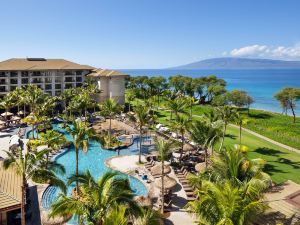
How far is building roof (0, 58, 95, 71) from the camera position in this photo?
232 ft

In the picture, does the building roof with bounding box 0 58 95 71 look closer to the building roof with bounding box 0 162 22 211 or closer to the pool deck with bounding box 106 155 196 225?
the pool deck with bounding box 106 155 196 225

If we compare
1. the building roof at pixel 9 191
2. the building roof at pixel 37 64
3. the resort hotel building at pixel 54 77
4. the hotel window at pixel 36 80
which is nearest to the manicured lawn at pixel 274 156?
the building roof at pixel 9 191

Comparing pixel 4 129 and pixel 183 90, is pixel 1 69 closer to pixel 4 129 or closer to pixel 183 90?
pixel 4 129

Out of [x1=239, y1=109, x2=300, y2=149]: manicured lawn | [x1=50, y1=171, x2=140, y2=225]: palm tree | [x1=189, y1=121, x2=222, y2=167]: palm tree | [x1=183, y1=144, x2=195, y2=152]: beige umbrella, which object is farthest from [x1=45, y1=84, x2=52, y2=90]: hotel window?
[x1=50, y1=171, x2=140, y2=225]: palm tree

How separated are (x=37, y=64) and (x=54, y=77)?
18.0ft

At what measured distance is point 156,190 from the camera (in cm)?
2875

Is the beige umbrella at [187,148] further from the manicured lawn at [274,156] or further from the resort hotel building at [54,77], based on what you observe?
the resort hotel building at [54,77]

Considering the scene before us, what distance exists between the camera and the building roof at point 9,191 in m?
18.7

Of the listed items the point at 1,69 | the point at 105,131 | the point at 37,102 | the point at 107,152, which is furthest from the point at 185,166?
the point at 1,69

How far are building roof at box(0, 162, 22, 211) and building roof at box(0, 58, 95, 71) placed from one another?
168ft

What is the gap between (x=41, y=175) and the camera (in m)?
17.6

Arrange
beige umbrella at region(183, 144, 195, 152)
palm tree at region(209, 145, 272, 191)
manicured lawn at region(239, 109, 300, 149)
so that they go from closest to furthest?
palm tree at region(209, 145, 272, 191) < beige umbrella at region(183, 144, 195, 152) < manicured lawn at region(239, 109, 300, 149)

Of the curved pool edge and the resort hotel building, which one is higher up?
the resort hotel building

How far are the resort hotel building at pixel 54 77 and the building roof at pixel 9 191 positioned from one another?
5072 cm
